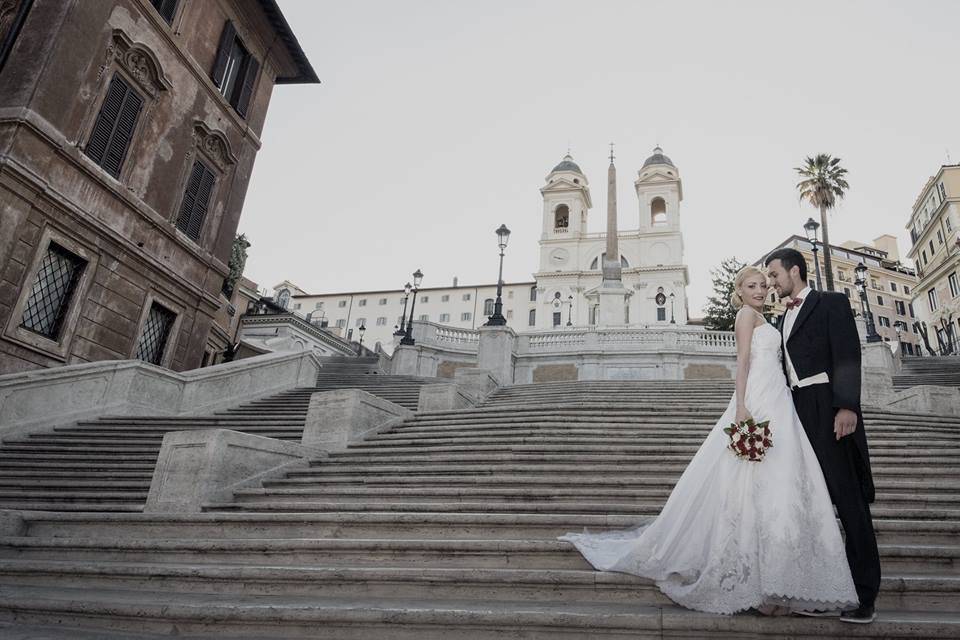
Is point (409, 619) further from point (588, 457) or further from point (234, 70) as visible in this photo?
point (234, 70)

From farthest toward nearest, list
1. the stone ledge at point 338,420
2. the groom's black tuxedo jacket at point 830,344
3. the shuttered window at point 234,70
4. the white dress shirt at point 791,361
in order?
the shuttered window at point 234,70 < the stone ledge at point 338,420 < the white dress shirt at point 791,361 < the groom's black tuxedo jacket at point 830,344

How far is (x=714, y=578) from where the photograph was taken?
3.41 m

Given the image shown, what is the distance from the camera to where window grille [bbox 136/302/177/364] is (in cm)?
1551

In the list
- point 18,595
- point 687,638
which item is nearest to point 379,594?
point 687,638

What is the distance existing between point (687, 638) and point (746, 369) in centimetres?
175

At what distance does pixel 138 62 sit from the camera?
1490cm

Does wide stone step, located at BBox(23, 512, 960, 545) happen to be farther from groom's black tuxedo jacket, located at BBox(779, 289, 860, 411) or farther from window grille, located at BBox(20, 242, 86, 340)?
window grille, located at BBox(20, 242, 86, 340)

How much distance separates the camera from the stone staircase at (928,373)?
58.9ft

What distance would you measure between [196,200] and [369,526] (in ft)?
50.0

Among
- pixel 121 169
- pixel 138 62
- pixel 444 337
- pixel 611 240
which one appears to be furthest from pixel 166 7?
pixel 611 240

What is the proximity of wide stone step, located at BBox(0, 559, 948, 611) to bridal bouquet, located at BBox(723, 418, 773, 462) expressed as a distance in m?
1.14

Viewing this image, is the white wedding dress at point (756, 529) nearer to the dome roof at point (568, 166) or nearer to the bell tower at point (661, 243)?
the bell tower at point (661, 243)

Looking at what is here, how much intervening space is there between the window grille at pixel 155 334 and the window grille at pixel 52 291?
7.79ft

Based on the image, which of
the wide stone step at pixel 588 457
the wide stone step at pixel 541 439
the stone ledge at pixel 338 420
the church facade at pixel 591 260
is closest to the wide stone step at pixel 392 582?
the wide stone step at pixel 588 457
